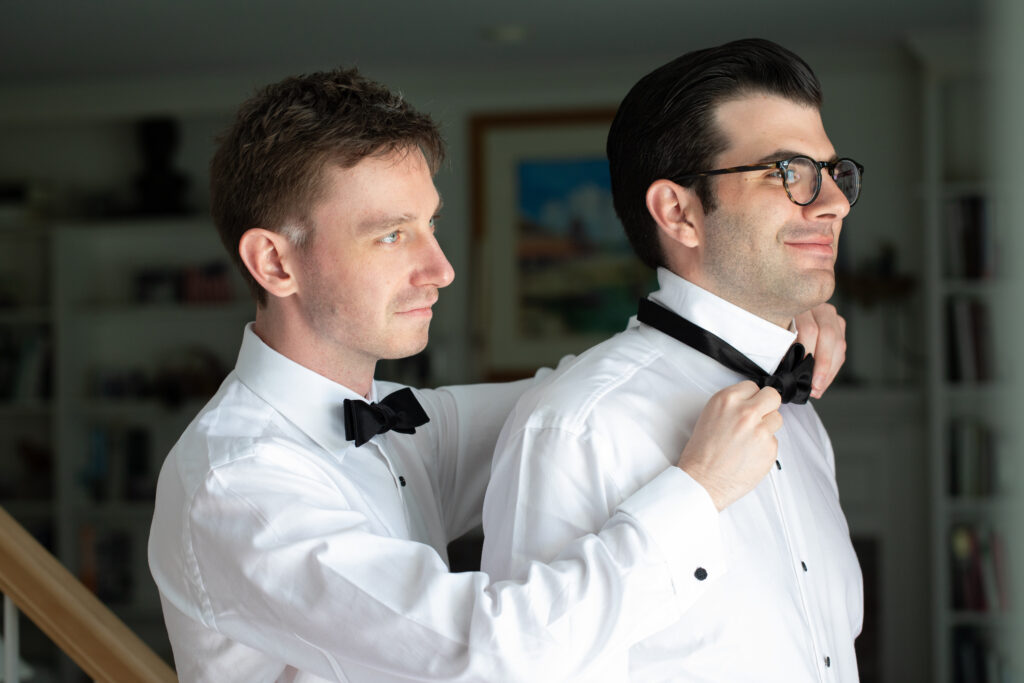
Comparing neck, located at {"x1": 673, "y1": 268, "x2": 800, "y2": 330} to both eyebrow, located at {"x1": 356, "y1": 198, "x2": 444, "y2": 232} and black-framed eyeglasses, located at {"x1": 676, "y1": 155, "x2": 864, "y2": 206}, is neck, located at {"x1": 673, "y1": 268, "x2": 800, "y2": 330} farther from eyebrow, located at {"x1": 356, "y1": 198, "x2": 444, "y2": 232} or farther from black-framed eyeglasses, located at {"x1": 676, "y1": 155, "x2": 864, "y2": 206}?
eyebrow, located at {"x1": 356, "y1": 198, "x2": 444, "y2": 232}

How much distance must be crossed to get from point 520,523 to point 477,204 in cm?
394

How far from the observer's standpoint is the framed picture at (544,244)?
496 cm

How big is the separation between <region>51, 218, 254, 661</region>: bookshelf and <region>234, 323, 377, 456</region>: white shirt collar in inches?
151

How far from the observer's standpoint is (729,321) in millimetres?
1374

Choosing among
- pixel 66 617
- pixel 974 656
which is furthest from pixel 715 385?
pixel 974 656

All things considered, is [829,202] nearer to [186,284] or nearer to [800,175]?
[800,175]

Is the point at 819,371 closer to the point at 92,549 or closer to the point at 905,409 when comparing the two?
the point at 905,409

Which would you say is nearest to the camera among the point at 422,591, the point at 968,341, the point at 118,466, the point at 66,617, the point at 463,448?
the point at 422,591

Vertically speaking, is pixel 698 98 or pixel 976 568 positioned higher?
pixel 698 98

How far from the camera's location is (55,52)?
15.6 ft

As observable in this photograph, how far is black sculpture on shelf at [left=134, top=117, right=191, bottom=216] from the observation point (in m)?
5.24

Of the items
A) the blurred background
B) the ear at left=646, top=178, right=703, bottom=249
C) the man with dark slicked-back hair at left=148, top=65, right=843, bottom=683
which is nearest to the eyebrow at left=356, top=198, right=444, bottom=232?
the man with dark slicked-back hair at left=148, top=65, right=843, bottom=683

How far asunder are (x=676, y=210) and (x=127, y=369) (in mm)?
4637

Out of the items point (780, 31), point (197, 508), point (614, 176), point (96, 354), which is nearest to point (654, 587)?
point (197, 508)
